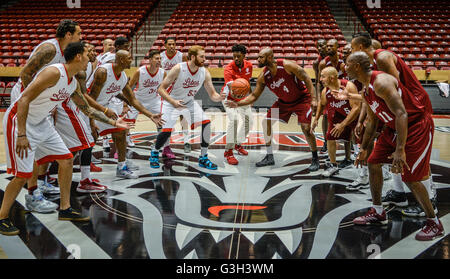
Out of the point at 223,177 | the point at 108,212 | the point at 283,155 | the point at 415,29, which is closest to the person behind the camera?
the point at 108,212

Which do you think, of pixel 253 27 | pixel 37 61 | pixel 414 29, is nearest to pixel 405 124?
pixel 37 61

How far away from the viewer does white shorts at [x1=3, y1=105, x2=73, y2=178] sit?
3.09 meters

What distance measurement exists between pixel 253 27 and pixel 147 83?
937 centimetres

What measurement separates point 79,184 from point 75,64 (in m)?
1.68

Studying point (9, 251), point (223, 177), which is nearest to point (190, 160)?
point (223, 177)

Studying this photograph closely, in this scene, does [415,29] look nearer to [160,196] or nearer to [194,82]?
[194,82]

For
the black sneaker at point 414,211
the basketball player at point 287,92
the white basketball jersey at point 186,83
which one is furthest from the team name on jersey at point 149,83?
the black sneaker at point 414,211

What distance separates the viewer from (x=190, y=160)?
5805mm

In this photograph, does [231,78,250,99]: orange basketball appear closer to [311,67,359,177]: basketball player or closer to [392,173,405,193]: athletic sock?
[311,67,359,177]: basketball player

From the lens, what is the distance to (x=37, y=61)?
3.35 metres

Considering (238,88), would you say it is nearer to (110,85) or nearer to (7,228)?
(110,85)

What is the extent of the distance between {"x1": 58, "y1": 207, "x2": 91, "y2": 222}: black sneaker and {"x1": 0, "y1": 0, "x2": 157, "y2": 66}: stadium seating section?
10415 millimetres

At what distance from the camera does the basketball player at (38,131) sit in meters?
2.97

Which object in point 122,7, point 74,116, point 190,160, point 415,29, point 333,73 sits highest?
point 122,7
